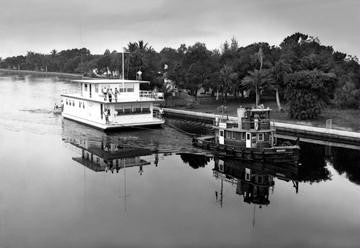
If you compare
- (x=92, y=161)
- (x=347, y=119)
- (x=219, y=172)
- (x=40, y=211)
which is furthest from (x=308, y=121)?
(x=40, y=211)

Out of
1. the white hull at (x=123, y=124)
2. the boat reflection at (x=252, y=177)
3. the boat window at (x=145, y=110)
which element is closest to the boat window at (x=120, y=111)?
the white hull at (x=123, y=124)

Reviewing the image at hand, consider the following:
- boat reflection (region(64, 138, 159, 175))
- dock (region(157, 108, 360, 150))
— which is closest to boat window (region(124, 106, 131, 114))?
boat reflection (region(64, 138, 159, 175))

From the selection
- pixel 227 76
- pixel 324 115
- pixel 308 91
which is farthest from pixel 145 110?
pixel 324 115

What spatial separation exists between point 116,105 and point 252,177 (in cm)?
2262

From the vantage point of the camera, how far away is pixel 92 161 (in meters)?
38.9

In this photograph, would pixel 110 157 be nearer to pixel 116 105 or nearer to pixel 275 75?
pixel 116 105

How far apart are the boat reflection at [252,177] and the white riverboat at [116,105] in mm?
16302

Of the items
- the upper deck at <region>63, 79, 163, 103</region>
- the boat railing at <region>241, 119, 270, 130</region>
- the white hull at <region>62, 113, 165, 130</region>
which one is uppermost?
the upper deck at <region>63, 79, 163, 103</region>

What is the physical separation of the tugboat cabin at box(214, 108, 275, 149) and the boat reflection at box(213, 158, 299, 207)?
2.04 m

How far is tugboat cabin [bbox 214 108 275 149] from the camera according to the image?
38.8 meters

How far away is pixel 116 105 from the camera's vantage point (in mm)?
52125

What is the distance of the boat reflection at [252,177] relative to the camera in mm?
29975

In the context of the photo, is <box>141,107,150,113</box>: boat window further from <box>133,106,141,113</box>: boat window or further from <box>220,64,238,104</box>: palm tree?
<box>220,64,238,104</box>: palm tree

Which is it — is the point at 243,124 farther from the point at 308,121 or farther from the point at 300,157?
the point at 308,121
